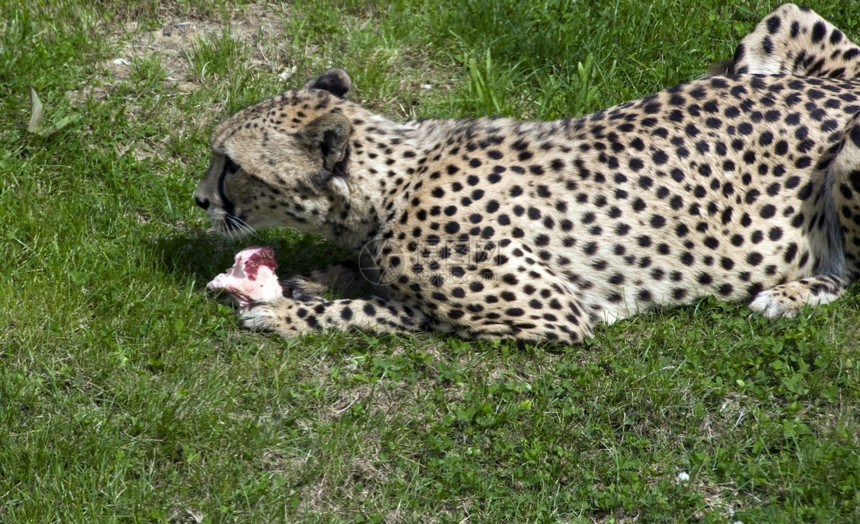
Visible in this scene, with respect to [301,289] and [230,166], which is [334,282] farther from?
[230,166]

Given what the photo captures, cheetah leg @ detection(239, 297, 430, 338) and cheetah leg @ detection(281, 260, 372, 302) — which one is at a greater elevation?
cheetah leg @ detection(239, 297, 430, 338)

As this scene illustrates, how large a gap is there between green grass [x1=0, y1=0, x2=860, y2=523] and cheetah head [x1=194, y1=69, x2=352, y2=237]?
1.37 ft

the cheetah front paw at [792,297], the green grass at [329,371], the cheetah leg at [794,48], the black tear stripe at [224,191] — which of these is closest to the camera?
the green grass at [329,371]

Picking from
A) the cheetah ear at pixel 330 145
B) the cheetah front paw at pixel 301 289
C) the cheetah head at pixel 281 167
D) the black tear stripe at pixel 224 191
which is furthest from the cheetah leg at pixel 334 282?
the cheetah ear at pixel 330 145

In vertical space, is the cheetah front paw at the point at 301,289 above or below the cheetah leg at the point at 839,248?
below

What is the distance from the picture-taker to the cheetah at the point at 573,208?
205 inches

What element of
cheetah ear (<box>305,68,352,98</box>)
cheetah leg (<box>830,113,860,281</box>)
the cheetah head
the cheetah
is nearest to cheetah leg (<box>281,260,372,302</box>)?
the cheetah

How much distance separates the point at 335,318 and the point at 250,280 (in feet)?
1.50

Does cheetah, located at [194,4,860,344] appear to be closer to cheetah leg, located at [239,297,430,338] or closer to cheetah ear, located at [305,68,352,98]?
cheetah leg, located at [239,297,430,338]

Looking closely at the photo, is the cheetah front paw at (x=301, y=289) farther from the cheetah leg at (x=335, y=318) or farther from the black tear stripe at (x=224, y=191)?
the black tear stripe at (x=224, y=191)

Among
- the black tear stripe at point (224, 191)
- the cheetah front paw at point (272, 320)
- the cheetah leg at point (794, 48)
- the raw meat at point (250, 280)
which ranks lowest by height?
the cheetah front paw at point (272, 320)

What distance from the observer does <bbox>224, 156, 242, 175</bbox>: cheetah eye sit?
5.41m

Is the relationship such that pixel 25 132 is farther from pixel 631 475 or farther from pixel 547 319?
pixel 631 475

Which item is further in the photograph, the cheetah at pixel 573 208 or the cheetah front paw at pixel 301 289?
the cheetah front paw at pixel 301 289
